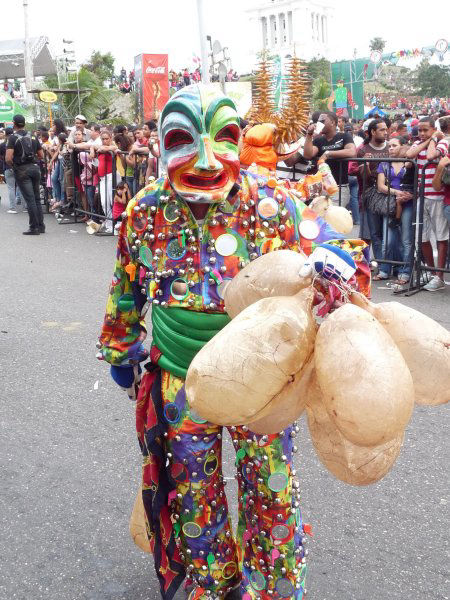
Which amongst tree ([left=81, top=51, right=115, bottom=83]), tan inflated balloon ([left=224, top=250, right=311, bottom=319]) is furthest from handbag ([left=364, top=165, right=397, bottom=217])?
tree ([left=81, top=51, right=115, bottom=83])

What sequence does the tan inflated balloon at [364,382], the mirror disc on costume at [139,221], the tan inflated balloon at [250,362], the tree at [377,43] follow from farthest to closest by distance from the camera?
1. the tree at [377,43]
2. the mirror disc on costume at [139,221]
3. the tan inflated balloon at [250,362]
4. the tan inflated balloon at [364,382]

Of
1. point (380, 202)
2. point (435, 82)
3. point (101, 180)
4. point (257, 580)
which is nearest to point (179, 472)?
point (257, 580)

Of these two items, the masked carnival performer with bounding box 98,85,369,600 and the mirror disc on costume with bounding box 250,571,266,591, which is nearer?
the masked carnival performer with bounding box 98,85,369,600

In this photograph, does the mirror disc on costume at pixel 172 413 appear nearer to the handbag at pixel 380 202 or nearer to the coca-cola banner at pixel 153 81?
the handbag at pixel 380 202

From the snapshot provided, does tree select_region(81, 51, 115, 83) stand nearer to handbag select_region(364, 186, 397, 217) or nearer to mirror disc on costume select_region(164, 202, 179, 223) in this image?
handbag select_region(364, 186, 397, 217)

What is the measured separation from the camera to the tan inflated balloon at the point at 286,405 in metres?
1.42

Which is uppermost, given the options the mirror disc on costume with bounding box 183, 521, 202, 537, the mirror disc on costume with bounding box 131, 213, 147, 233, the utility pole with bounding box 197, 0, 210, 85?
the utility pole with bounding box 197, 0, 210, 85

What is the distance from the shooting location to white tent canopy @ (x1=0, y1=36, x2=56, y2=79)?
42.1 meters

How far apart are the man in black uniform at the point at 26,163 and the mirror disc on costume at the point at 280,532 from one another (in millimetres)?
10004

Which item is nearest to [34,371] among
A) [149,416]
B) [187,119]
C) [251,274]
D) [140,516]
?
[140,516]

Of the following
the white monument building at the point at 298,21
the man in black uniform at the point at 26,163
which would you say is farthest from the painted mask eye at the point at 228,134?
the white monument building at the point at 298,21

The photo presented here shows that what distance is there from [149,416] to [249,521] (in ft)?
1.53

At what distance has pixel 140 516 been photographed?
2695 millimetres

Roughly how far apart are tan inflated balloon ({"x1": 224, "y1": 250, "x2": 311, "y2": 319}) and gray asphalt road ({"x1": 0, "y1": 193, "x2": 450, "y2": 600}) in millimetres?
1594
